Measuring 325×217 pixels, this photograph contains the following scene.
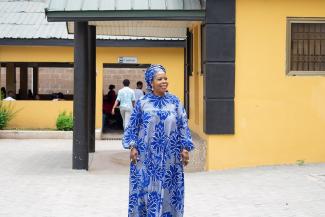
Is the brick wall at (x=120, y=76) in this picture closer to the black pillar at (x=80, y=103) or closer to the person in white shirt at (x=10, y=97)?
the person in white shirt at (x=10, y=97)

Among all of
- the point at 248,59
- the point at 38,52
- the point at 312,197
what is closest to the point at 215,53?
the point at 248,59

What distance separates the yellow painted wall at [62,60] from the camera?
2150 centimetres

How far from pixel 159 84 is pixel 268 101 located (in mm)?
5669

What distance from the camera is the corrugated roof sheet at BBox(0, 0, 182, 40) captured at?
21.1m

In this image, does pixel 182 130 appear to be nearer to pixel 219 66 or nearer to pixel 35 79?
pixel 219 66

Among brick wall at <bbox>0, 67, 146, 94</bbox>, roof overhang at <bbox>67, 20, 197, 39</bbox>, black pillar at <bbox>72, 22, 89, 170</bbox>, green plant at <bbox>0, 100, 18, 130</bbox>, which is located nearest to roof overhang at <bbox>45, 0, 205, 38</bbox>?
black pillar at <bbox>72, 22, 89, 170</bbox>

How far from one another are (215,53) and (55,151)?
567cm

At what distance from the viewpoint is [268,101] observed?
12.3 m

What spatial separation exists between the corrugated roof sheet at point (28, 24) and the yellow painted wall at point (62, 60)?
0.47 m

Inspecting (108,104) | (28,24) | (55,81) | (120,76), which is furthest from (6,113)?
(120,76)

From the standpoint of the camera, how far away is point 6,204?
909 cm

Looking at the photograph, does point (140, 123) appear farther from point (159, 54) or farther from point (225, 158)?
point (159, 54)

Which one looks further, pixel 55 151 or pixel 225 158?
pixel 55 151

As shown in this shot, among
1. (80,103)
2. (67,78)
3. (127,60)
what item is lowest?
(80,103)
